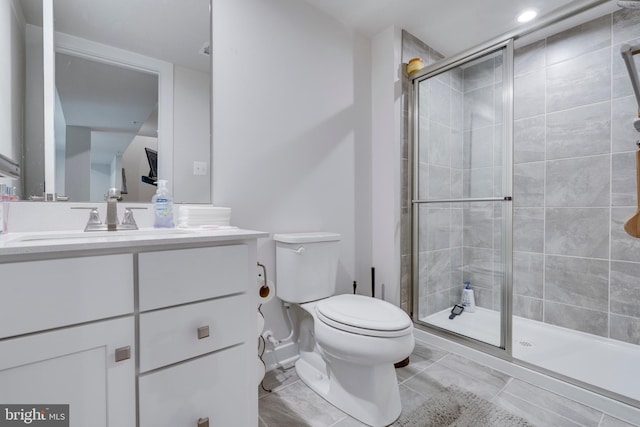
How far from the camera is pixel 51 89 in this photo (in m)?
1.17

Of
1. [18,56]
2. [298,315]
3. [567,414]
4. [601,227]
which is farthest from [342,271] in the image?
[18,56]

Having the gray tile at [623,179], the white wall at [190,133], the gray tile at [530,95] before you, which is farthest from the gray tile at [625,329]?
the white wall at [190,133]

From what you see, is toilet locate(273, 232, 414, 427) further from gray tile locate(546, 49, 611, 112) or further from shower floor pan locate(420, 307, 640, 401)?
gray tile locate(546, 49, 611, 112)

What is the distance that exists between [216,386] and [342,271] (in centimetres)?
124

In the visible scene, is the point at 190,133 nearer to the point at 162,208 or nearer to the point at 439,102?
the point at 162,208

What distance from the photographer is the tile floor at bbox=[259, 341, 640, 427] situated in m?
1.28

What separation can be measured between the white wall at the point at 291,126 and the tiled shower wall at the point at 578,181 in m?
1.28

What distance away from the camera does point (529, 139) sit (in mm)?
2252

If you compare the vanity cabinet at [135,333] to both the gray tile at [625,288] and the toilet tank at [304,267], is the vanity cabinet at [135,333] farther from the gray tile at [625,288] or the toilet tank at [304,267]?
the gray tile at [625,288]

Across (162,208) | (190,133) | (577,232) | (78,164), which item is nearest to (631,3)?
(577,232)

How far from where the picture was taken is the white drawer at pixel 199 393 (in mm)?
833

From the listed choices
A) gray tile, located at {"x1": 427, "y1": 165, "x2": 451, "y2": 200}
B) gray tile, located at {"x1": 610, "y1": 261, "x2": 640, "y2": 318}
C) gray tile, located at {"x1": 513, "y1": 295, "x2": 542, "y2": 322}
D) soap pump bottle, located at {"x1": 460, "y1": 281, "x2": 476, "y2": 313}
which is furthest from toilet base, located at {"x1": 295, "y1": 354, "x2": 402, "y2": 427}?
gray tile, located at {"x1": 610, "y1": 261, "x2": 640, "y2": 318}

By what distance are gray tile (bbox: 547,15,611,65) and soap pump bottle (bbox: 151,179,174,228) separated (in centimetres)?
279

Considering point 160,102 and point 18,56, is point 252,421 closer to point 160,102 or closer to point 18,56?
point 160,102
